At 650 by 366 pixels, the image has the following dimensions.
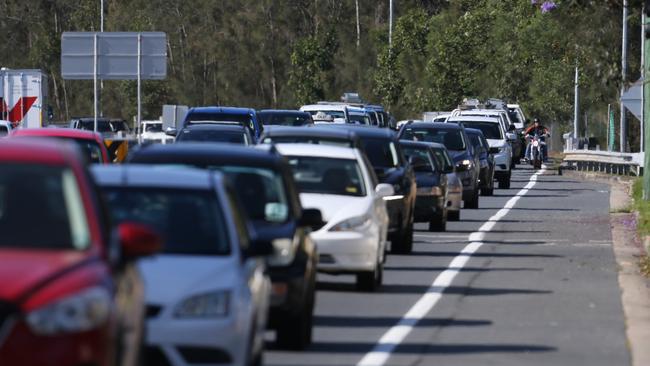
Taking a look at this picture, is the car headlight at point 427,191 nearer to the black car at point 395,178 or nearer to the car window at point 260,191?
the black car at point 395,178

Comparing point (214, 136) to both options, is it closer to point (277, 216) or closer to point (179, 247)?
point (277, 216)

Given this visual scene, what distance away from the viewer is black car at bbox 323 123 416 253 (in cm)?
2381

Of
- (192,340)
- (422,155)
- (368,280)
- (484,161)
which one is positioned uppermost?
(422,155)

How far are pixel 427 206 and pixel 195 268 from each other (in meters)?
Result: 18.2

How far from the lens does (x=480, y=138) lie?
4306cm

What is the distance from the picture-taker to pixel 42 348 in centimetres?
741

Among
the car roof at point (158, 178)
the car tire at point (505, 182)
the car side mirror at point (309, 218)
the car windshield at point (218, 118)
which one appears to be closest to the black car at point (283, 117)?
the car windshield at point (218, 118)

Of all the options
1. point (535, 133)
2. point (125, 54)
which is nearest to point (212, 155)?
point (125, 54)

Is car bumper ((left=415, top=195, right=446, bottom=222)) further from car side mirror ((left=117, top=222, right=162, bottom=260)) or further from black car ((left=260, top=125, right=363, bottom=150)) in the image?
car side mirror ((left=117, top=222, right=162, bottom=260))

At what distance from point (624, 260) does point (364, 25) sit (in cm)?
8376

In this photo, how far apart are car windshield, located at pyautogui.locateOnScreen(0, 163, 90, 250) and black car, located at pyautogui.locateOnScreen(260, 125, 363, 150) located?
13563 mm

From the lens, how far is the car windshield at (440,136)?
37.8 meters

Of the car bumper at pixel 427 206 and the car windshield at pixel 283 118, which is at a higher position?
the car windshield at pixel 283 118

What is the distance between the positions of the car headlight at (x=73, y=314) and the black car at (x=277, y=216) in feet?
19.8
